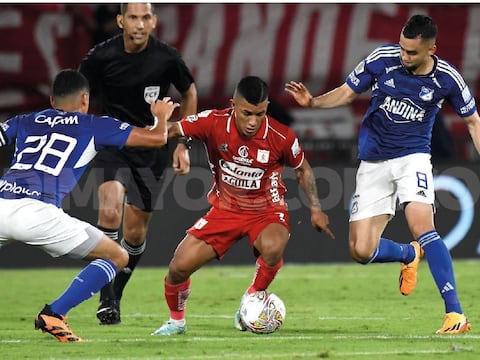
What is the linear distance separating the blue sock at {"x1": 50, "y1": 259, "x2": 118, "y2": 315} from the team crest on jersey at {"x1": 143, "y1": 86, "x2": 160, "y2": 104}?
2196 millimetres

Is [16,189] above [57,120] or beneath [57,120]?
beneath

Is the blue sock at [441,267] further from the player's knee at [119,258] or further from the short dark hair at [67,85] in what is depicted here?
the short dark hair at [67,85]

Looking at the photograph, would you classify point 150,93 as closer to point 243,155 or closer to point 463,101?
point 243,155

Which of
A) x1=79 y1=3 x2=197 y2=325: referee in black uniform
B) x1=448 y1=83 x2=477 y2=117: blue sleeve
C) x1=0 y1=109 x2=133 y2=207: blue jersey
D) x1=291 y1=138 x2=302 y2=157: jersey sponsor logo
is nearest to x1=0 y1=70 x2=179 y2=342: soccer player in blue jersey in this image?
x1=0 y1=109 x2=133 y2=207: blue jersey

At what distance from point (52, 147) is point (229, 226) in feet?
4.48

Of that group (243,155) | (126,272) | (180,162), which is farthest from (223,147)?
(126,272)

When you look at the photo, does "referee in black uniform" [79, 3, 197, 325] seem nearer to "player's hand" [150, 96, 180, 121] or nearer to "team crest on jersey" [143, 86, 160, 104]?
"team crest on jersey" [143, 86, 160, 104]

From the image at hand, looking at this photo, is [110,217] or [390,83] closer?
[390,83]

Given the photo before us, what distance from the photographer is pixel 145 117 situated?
9188 mm

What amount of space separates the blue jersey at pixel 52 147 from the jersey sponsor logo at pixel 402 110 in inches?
73.7

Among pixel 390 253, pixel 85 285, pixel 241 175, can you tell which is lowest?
pixel 390 253

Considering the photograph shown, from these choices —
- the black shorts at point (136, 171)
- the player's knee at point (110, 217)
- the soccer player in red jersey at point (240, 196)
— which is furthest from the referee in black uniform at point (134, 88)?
the soccer player in red jersey at point (240, 196)

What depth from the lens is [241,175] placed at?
7992mm

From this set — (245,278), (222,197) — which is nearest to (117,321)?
(222,197)
